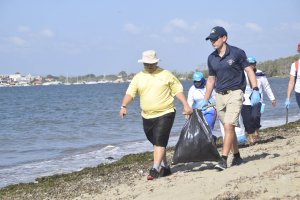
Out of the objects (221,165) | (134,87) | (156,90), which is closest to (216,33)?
(156,90)

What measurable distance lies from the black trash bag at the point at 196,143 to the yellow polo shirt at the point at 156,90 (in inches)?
19.9

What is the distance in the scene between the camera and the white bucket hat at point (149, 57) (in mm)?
7316

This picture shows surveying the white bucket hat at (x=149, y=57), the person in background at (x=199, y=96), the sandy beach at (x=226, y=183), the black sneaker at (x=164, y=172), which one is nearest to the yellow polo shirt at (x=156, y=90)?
the white bucket hat at (x=149, y=57)

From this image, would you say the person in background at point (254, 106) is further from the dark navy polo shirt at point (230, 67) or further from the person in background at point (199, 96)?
the dark navy polo shirt at point (230, 67)

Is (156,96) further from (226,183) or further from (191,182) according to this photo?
(226,183)

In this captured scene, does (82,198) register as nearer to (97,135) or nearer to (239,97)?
(239,97)

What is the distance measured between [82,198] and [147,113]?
1.43 m

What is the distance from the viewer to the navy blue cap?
7.16 meters

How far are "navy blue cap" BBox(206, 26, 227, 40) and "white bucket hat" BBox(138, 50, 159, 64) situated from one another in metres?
0.74

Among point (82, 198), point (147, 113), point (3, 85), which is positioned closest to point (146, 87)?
point (147, 113)

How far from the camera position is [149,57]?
7.34 meters

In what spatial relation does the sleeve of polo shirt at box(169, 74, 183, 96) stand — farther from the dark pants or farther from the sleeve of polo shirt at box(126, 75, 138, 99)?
the dark pants

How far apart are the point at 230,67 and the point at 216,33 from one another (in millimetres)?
477

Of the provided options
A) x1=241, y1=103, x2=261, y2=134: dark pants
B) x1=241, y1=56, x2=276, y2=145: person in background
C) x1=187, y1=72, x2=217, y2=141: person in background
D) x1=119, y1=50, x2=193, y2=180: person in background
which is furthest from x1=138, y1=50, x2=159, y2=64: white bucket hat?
x1=241, y1=103, x2=261, y2=134: dark pants
